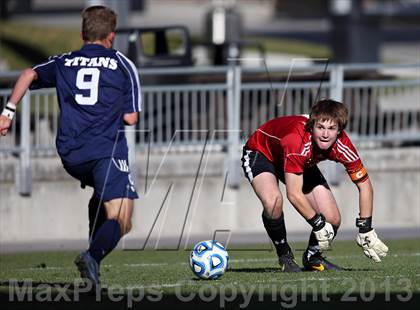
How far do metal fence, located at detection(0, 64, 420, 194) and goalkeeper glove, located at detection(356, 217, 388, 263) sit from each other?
6.43 m

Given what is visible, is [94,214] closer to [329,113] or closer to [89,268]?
[89,268]

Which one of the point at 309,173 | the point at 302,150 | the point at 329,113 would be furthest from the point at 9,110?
the point at 309,173

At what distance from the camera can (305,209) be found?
925 centimetres

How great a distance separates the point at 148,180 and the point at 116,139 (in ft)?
25.4

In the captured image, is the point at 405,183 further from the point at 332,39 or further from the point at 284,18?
the point at 284,18

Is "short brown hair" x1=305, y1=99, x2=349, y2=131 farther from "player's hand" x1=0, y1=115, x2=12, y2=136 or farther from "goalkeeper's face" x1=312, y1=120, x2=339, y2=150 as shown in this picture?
"player's hand" x1=0, y1=115, x2=12, y2=136

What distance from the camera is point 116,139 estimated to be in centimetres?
836

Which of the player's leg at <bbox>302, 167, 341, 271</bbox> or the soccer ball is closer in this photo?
the soccer ball

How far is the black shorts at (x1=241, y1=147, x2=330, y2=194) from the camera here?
9.89 m

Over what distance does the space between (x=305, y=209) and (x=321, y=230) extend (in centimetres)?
23

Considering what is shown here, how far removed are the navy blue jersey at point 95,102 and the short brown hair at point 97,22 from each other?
0.26 feet

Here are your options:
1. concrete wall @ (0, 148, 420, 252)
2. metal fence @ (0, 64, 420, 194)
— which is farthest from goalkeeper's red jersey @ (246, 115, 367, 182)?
metal fence @ (0, 64, 420, 194)

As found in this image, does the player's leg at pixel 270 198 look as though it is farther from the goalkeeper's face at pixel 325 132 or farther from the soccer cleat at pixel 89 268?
the soccer cleat at pixel 89 268

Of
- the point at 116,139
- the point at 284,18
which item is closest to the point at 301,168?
the point at 116,139
